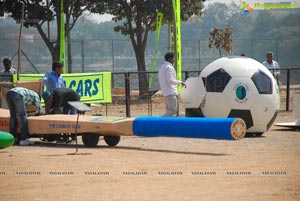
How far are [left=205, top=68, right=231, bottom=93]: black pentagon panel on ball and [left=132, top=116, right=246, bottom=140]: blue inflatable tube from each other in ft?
6.82

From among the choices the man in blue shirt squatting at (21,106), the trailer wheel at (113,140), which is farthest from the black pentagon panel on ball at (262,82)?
the man in blue shirt squatting at (21,106)

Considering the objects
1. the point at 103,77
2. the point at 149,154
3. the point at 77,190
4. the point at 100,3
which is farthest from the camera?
the point at 100,3

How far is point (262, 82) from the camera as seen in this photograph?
15930 millimetres

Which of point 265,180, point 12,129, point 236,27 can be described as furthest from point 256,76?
point 236,27

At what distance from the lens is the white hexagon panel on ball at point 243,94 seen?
1572cm

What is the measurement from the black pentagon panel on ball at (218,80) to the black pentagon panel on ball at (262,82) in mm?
505

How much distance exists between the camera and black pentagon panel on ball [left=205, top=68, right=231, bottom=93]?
15922 mm

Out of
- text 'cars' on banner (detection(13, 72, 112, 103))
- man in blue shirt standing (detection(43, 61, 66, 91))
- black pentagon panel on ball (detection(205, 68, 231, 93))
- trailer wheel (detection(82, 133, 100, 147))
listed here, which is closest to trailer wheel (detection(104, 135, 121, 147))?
trailer wheel (detection(82, 133, 100, 147))

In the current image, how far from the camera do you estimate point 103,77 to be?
21156 millimetres

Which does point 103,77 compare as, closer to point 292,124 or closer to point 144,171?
point 292,124

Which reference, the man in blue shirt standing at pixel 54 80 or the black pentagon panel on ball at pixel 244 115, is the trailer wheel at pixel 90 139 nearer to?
the man in blue shirt standing at pixel 54 80

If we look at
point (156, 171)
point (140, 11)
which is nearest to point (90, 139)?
point (156, 171)

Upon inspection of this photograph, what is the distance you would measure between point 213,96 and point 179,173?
5003 millimetres

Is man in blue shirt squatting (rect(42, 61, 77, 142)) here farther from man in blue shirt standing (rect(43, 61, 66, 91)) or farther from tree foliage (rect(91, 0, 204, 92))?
tree foliage (rect(91, 0, 204, 92))
